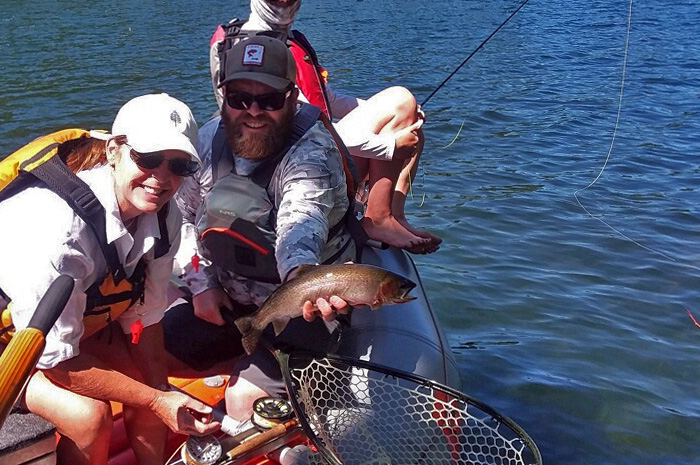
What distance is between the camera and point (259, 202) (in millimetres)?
3549

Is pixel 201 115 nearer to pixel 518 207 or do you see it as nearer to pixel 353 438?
pixel 518 207

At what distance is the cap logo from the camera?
11.3 ft

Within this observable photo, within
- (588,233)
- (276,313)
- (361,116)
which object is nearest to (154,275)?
(276,313)

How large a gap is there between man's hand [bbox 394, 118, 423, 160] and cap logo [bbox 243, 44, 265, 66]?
1.53m

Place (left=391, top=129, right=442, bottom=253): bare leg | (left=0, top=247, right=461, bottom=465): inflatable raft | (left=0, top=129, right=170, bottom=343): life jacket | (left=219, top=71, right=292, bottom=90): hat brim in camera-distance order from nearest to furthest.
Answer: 1. (left=0, top=129, right=170, bottom=343): life jacket
2. (left=0, top=247, right=461, bottom=465): inflatable raft
3. (left=219, top=71, right=292, bottom=90): hat brim
4. (left=391, top=129, right=442, bottom=253): bare leg

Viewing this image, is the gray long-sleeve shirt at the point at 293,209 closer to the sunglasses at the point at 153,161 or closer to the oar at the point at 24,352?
the sunglasses at the point at 153,161

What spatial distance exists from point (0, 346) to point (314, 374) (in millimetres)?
1301

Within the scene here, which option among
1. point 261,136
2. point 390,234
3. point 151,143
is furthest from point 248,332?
point 390,234

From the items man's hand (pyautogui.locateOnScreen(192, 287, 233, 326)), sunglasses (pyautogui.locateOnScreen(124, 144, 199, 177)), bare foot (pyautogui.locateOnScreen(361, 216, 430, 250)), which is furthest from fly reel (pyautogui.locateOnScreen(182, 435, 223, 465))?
bare foot (pyautogui.locateOnScreen(361, 216, 430, 250))

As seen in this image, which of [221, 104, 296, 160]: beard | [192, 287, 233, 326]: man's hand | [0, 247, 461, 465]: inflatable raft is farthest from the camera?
[192, 287, 233, 326]: man's hand

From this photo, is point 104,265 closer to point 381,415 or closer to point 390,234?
point 381,415

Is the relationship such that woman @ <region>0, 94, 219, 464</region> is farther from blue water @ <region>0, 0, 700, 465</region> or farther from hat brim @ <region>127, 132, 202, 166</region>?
blue water @ <region>0, 0, 700, 465</region>

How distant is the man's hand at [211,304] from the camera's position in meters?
3.77

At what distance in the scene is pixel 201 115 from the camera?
12508mm
